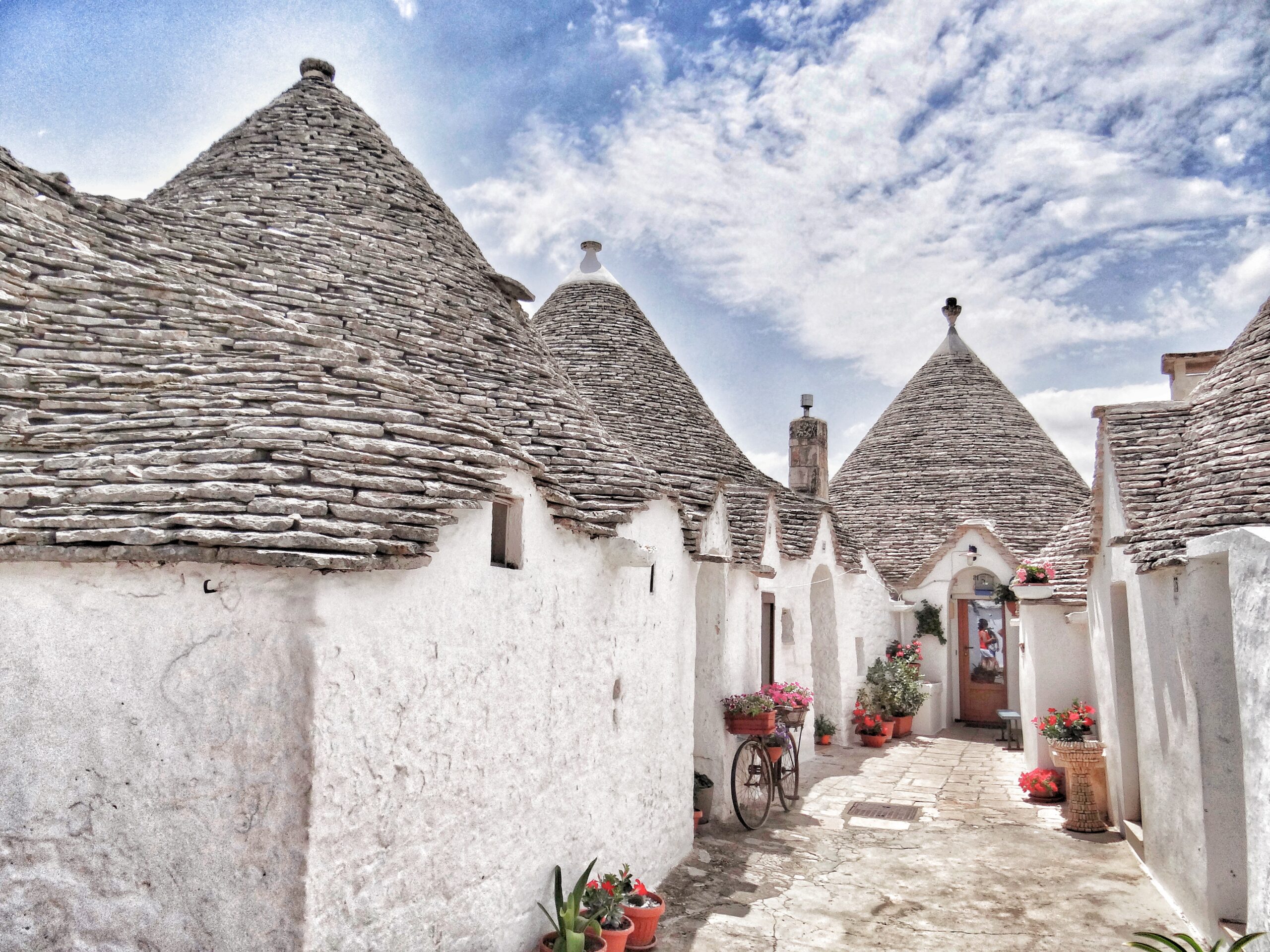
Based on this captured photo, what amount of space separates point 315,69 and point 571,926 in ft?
28.9

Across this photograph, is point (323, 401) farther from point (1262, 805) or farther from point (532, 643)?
point (1262, 805)

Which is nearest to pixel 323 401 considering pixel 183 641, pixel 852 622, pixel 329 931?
pixel 183 641

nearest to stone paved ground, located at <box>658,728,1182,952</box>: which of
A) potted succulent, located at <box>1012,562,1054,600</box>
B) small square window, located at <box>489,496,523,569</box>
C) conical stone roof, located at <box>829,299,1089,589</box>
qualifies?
potted succulent, located at <box>1012,562,1054,600</box>

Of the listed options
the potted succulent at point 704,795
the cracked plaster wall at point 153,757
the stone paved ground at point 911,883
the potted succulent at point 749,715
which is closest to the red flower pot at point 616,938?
the stone paved ground at point 911,883

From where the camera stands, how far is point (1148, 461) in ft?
25.7

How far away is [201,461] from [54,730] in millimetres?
1398

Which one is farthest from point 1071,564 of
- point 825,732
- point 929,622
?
point 929,622

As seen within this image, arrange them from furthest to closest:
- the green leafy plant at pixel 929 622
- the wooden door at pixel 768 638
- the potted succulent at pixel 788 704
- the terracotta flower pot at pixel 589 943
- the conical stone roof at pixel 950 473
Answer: the conical stone roof at pixel 950 473 < the green leafy plant at pixel 929 622 < the wooden door at pixel 768 638 < the potted succulent at pixel 788 704 < the terracotta flower pot at pixel 589 943

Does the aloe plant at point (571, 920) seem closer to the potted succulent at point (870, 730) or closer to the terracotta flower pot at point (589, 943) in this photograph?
the terracotta flower pot at point (589, 943)

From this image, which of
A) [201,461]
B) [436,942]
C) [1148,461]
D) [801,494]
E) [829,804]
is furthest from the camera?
[801,494]

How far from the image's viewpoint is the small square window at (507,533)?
18.8ft

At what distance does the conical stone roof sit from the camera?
1870 centimetres

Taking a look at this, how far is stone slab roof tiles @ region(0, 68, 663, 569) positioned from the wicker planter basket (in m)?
5.71

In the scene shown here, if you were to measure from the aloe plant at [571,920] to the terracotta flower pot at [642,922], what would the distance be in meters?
0.39
